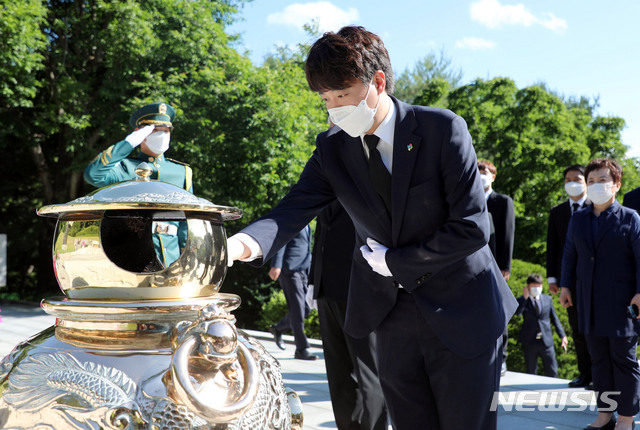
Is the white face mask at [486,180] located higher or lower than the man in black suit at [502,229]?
higher

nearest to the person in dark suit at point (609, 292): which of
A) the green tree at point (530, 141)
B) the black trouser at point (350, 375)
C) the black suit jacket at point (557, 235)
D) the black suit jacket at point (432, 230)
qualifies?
the black suit jacket at point (557, 235)

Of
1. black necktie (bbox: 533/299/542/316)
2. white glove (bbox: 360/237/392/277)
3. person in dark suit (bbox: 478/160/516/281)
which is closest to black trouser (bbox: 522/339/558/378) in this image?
black necktie (bbox: 533/299/542/316)

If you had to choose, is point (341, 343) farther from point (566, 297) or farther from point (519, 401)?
point (566, 297)

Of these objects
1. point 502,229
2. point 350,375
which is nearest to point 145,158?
point 350,375

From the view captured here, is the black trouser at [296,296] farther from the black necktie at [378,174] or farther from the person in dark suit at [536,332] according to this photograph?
the black necktie at [378,174]

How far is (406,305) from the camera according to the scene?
7.84 feet

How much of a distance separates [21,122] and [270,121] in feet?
22.4

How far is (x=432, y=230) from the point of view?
7.60 ft

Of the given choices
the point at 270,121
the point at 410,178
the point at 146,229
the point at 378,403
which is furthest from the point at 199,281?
the point at 270,121

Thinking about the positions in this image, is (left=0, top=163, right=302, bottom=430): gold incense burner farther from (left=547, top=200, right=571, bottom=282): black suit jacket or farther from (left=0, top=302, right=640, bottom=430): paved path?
(left=547, top=200, right=571, bottom=282): black suit jacket

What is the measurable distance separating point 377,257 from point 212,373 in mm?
936

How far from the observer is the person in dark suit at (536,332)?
8414mm

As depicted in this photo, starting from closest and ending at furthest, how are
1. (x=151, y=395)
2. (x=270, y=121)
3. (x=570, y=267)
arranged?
(x=151, y=395) → (x=570, y=267) → (x=270, y=121)

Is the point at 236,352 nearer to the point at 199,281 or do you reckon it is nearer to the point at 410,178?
the point at 199,281
